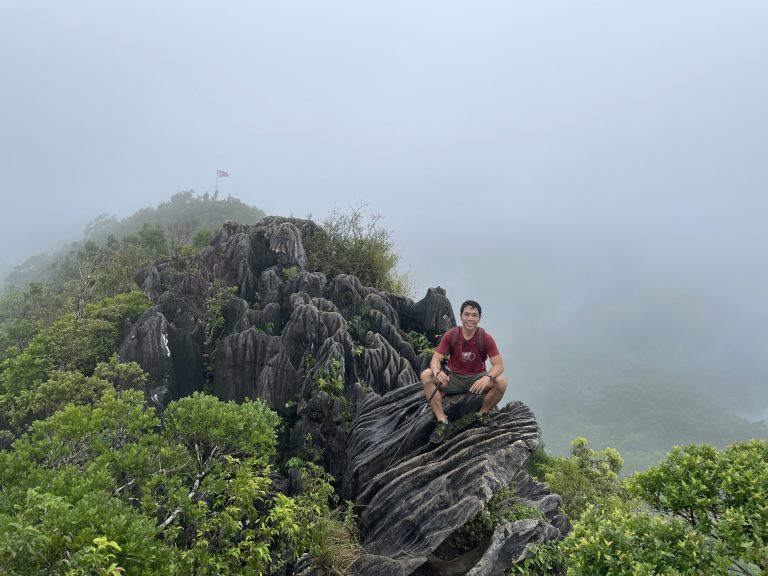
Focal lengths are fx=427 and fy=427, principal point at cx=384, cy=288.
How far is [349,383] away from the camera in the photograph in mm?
15461

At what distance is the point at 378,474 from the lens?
10.6m

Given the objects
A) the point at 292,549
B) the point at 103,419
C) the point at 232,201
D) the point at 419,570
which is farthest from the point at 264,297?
the point at 232,201

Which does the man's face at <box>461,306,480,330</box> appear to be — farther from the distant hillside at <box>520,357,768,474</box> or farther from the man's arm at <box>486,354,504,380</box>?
the distant hillside at <box>520,357,768,474</box>

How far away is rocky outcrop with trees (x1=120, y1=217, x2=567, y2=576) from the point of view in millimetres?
8492

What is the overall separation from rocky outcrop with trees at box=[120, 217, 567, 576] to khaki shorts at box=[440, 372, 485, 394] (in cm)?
47

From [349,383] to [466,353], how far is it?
7.32 meters

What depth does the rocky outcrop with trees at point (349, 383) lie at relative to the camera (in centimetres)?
849

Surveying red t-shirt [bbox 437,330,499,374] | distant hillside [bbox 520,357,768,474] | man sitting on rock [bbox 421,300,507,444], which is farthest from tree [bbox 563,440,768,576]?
distant hillside [bbox 520,357,768,474]

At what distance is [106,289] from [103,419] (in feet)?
70.9

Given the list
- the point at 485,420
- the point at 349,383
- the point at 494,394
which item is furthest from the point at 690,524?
the point at 349,383

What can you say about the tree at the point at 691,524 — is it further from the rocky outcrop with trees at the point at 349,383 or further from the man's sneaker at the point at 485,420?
the man's sneaker at the point at 485,420

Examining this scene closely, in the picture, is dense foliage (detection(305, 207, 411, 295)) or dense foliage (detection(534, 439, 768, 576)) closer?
dense foliage (detection(534, 439, 768, 576))

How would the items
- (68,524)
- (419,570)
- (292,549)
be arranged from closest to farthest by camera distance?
(68,524) < (419,570) < (292,549)

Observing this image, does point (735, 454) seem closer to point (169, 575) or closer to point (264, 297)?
point (169, 575)
